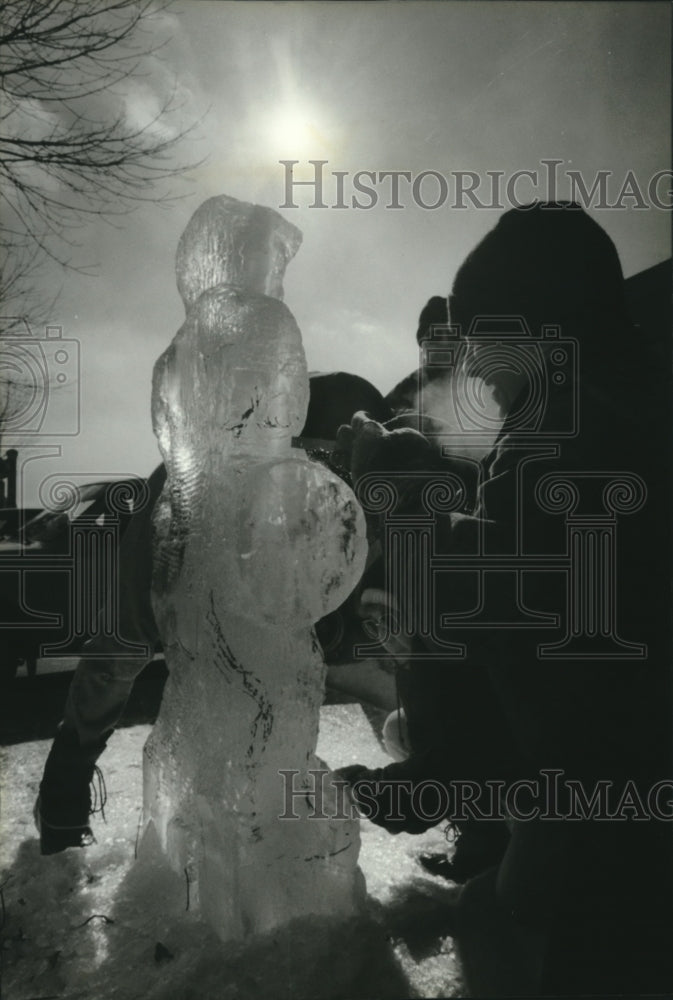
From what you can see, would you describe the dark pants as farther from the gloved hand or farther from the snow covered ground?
the gloved hand

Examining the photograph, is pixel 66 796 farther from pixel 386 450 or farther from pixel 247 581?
pixel 386 450

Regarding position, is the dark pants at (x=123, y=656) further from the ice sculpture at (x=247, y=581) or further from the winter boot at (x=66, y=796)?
the ice sculpture at (x=247, y=581)

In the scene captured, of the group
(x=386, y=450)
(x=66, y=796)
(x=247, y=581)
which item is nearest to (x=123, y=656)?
(x=66, y=796)

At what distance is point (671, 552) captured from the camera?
159cm

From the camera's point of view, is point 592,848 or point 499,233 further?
point 499,233

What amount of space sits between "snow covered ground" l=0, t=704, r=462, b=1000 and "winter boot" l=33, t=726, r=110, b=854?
0.18 ft

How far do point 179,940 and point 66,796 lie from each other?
723 millimetres

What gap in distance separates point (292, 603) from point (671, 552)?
0.99 meters

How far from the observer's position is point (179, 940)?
5.09ft

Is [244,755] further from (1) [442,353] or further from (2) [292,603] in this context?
(1) [442,353]

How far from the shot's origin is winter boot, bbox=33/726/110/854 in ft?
6.56

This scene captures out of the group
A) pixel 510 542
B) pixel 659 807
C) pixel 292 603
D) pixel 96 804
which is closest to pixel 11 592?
pixel 96 804

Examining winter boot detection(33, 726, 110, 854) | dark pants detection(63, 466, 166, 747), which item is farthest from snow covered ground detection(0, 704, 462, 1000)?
dark pants detection(63, 466, 166, 747)

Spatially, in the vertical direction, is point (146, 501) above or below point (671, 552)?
above
